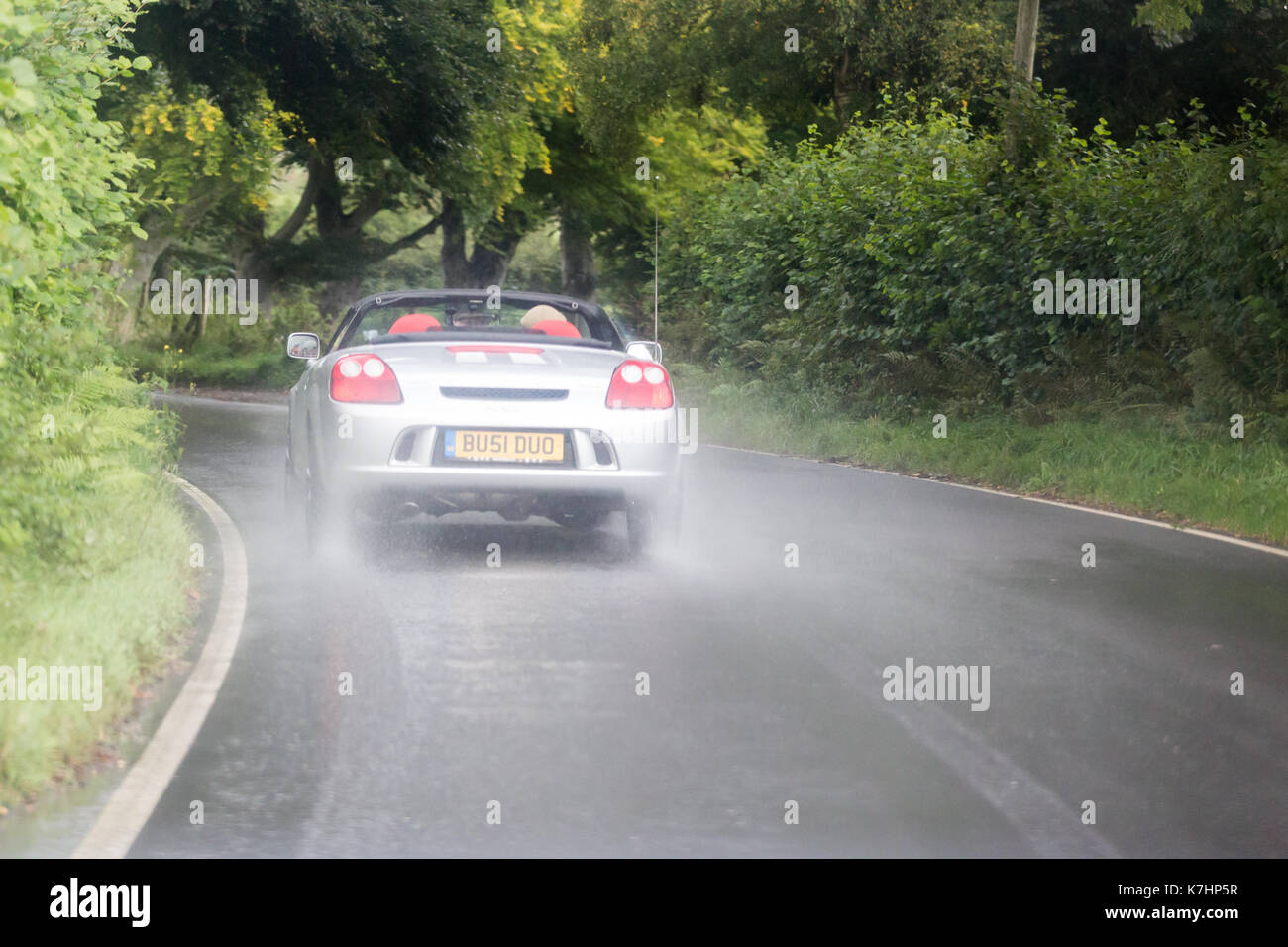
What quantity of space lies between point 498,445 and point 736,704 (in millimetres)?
3476

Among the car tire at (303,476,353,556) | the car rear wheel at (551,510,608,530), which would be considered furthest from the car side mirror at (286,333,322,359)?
the car rear wheel at (551,510,608,530)

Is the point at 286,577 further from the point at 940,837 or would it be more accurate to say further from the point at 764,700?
A: the point at 940,837

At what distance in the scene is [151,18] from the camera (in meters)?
23.7

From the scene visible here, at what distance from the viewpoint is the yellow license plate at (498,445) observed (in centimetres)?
1020

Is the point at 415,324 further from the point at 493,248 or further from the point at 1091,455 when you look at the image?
the point at 493,248

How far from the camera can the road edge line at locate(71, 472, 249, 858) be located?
5238 millimetres

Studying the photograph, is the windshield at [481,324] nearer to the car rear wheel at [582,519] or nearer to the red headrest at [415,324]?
the red headrest at [415,324]

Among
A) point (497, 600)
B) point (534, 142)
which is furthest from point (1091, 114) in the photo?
point (497, 600)

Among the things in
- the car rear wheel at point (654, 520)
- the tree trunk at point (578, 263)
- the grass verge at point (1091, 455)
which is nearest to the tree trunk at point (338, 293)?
the tree trunk at point (578, 263)

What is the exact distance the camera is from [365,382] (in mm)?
10281

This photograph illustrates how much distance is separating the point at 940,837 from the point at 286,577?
5605mm

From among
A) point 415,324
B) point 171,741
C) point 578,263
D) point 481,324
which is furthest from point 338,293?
point 171,741

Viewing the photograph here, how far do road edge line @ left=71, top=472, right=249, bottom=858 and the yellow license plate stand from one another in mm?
1368

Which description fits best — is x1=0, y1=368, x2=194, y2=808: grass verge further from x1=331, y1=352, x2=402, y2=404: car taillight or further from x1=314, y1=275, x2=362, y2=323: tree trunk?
x1=314, y1=275, x2=362, y2=323: tree trunk
